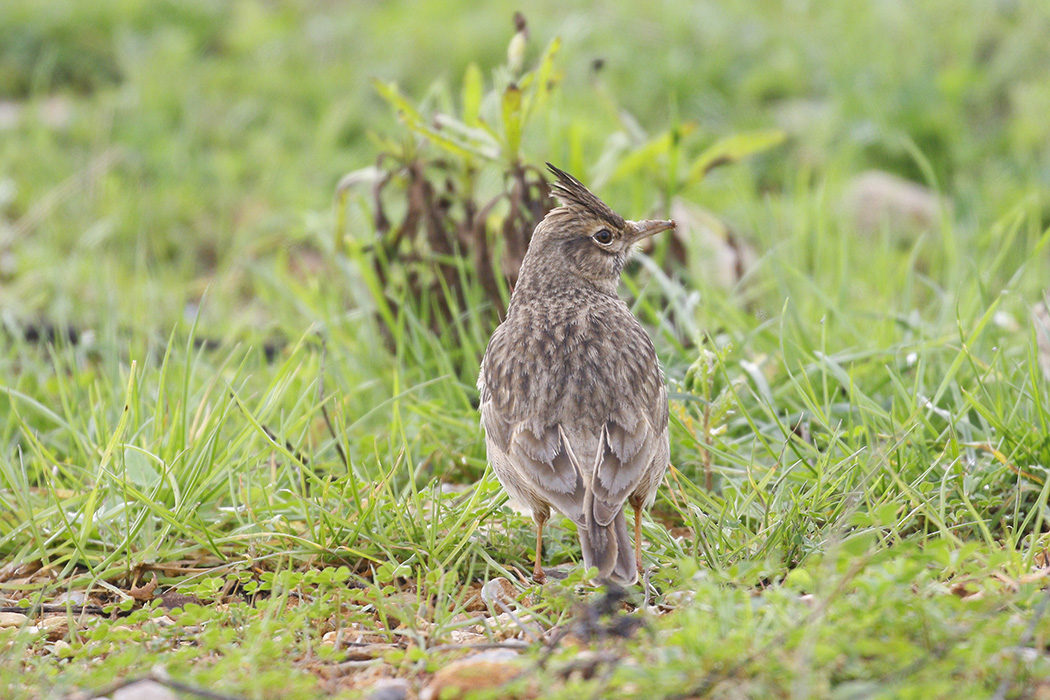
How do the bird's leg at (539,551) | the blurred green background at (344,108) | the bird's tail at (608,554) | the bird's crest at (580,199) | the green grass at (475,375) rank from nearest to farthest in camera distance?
the green grass at (475,375)
the bird's tail at (608,554)
the bird's leg at (539,551)
the bird's crest at (580,199)
the blurred green background at (344,108)

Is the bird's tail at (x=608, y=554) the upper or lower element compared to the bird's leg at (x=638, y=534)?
upper

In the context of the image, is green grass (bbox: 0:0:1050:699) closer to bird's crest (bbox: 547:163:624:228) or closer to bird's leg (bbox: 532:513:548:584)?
bird's leg (bbox: 532:513:548:584)

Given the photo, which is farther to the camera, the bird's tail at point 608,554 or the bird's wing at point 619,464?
the bird's wing at point 619,464

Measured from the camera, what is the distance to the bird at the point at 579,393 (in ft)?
11.5

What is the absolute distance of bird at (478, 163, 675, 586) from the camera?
3508mm

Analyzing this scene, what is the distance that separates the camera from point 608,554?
3350mm

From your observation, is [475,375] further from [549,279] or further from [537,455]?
[537,455]

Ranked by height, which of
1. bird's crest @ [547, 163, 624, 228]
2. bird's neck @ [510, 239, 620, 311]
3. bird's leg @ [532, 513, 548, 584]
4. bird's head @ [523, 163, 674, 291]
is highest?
bird's crest @ [547, 163, 624, 228]

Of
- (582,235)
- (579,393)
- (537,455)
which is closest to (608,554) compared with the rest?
(537,455)

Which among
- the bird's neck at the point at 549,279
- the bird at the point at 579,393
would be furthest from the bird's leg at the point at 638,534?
the bird's neck at the point at 549,279

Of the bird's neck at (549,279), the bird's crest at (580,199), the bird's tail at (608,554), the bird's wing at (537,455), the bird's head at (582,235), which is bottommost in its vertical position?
the bird's tail at (608,554)

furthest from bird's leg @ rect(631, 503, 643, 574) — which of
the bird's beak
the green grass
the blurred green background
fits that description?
the blurred green background

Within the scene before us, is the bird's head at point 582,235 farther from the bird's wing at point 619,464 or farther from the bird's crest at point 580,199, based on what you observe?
the bird's wing at point 619,464

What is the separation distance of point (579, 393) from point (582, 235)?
2.63 ft
